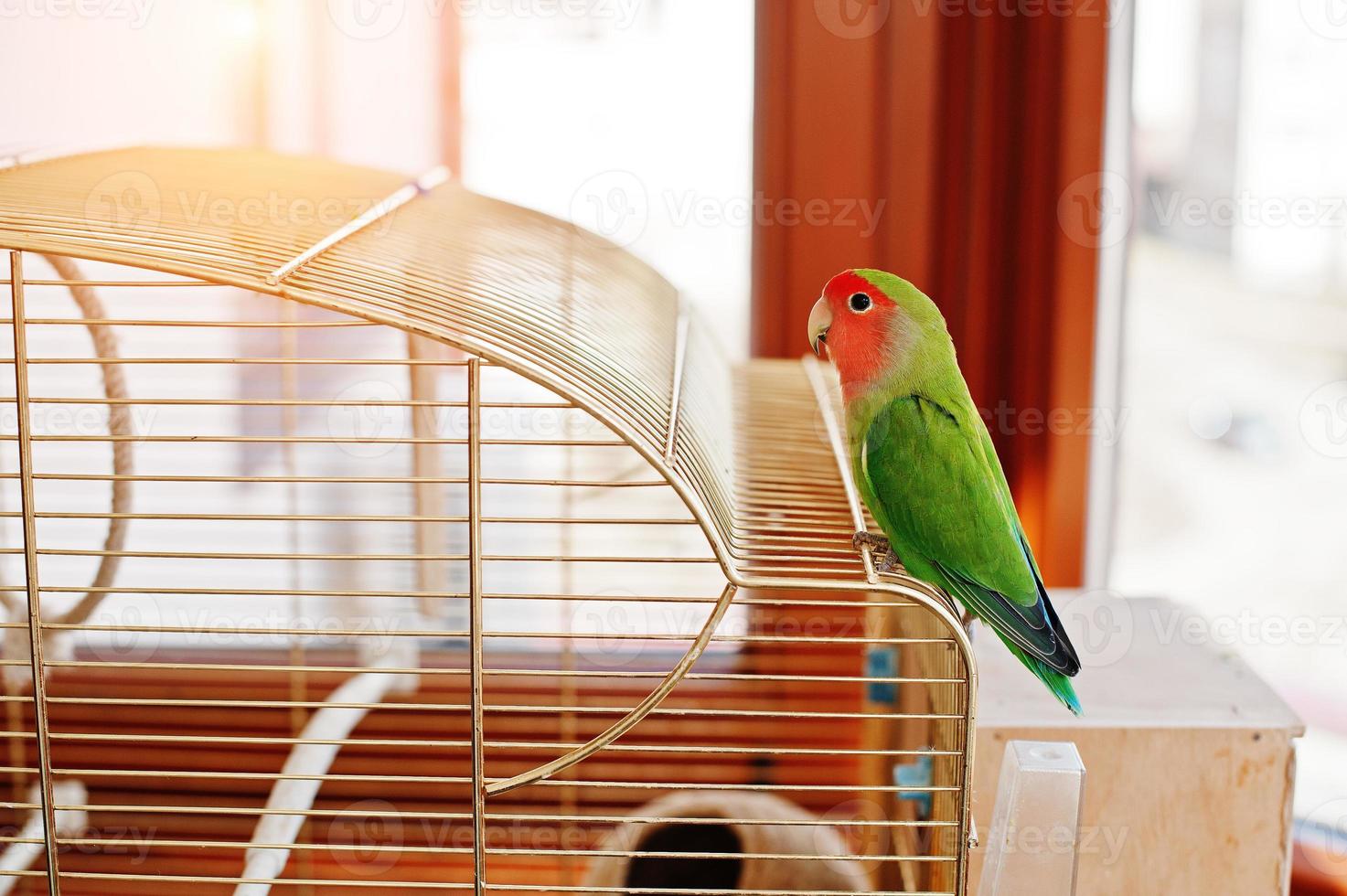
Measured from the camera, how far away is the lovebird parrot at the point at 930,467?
2.80ft

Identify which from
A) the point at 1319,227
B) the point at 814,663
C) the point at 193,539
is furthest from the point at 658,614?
the point at 1319,227

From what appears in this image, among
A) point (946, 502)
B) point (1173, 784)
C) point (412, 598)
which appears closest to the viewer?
point (946, 502)

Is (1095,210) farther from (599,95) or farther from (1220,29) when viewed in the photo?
(599,95)

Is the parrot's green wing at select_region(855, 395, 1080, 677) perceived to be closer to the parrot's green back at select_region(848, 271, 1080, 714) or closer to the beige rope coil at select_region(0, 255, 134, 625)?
the parrot's green back at select_region(848, 271, 1080, 714)

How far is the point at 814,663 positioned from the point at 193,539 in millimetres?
1053

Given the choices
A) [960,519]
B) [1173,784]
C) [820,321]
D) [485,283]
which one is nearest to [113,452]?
[485,283]

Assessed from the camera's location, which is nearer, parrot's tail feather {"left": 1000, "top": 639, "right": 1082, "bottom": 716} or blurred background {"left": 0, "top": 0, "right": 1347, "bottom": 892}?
parrot's tail feather {"left": 1000, "top": 639, "right": 1082, "bottom": 716}

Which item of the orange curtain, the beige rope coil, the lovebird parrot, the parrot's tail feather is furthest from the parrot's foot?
the orange curtain

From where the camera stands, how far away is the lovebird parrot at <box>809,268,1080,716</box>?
A: 0.85m

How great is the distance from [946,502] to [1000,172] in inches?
37.4

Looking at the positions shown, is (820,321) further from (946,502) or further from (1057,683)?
(1057,683)

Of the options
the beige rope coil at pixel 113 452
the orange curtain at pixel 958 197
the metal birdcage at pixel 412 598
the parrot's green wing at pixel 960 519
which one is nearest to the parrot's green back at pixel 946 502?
the parrot's green wing at pixel 960 519

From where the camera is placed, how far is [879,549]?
2.90 feet

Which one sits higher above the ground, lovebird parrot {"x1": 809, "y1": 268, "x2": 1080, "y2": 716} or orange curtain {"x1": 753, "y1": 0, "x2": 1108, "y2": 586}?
orange curtain {"x1": 753, "y1": 0, "x2": 1108, "y2": 586}
